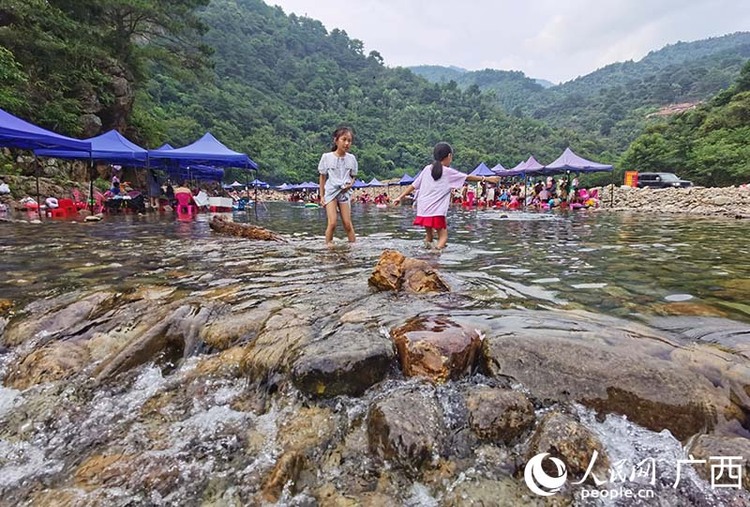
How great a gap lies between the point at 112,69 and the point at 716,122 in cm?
3829

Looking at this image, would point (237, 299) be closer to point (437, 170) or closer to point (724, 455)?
point (724, 455)

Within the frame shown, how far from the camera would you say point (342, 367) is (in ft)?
7.60

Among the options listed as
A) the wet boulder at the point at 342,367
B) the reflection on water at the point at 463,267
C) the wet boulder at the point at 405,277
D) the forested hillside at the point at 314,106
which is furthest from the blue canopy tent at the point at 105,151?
the forested hillside at the point at 314,106

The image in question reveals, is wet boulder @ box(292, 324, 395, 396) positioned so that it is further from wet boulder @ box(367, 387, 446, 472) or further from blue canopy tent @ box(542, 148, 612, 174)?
blue canopy tent @ box(542, 148, 612, 174)

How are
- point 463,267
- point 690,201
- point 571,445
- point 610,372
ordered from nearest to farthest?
point 571,445
point 610,372
point 463,267
point 690,201

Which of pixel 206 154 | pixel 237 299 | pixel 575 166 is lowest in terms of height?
pixel 237 299

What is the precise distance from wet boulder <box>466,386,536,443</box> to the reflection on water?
1197 millimetres

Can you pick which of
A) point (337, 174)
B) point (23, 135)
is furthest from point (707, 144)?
point (23, 135)

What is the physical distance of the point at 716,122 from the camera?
1173 inches

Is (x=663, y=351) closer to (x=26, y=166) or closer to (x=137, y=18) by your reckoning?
(x=26, y=166)

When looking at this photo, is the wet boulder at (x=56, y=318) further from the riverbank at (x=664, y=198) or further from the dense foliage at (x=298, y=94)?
the dense foliage at (x=298, y=94)

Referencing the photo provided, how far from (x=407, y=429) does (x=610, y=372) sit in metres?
1.10

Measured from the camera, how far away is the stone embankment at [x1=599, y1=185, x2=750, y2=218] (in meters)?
14.5

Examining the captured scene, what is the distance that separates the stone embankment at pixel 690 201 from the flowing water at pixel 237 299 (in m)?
8.89
